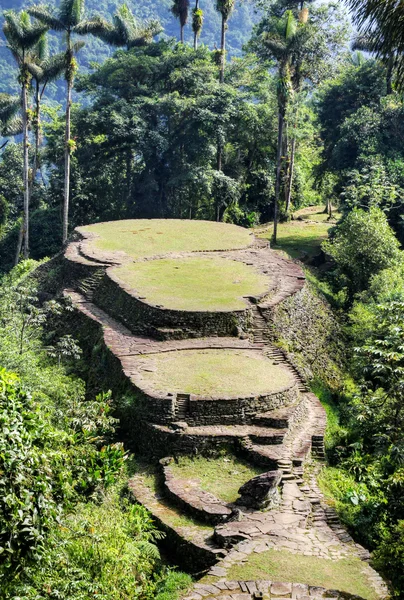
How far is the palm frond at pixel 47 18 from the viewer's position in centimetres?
3105

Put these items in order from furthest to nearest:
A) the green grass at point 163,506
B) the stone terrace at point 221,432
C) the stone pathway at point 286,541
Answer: the green grass at point 163,506
the stone terrace at point 221,432
the stone pathway at point 286,541

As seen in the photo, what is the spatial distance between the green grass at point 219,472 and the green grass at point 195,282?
5396 millimetres

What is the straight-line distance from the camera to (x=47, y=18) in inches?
1221

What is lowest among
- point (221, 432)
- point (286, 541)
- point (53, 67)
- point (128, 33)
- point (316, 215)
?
point (286, 541)

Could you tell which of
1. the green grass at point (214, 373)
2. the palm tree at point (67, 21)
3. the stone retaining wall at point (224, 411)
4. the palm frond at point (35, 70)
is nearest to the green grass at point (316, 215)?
the palm tree at point (67, 21)

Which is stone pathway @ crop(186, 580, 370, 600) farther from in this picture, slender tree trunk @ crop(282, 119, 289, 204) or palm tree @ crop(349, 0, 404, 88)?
slender tree trunk @ crop(282, 119, 289, 204)

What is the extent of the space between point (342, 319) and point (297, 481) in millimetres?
12830

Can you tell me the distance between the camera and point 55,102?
91875 mm

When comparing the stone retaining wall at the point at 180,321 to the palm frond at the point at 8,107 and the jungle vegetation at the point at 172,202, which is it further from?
the palm frond at the point at 8,107

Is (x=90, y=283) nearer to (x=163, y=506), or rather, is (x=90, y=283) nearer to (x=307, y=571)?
(x=163, y=506)

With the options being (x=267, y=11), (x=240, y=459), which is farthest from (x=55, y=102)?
(x=240, y=459)

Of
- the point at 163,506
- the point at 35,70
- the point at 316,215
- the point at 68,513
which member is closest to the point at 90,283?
the point at 163,506

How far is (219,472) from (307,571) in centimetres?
385

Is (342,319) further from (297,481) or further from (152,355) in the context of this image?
(297,481)
